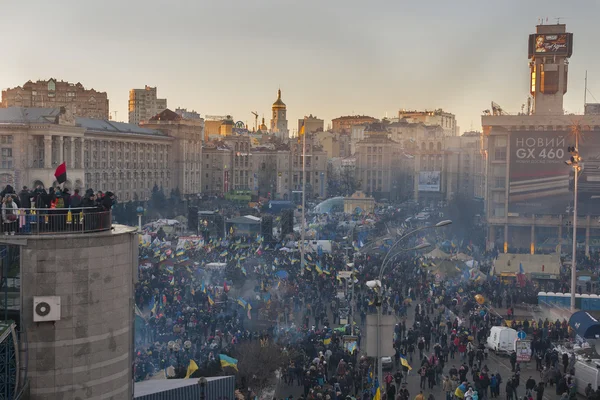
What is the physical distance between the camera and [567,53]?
62.6m

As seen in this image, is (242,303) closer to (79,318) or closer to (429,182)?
(79,318)

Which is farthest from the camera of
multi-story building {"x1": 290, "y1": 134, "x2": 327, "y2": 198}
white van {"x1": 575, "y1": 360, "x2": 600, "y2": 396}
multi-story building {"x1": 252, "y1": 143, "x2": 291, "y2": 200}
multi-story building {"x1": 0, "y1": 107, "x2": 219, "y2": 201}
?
multi-story building {"x1": 252, "y1": 143, "x2": 291, "y2": 200}

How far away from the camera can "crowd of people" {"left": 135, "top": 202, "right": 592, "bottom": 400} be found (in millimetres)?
22266

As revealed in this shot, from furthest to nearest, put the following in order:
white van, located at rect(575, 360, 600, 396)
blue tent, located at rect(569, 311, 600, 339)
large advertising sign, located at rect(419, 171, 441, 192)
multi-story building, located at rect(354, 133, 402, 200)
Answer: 1. multi-story building, located at rect(354, 133, 402, 200)
2. large advertising sign, located at rect(419, 171, 441, 192)
3. blue tent, located at rect(569, 311, 600, 339)
4. white van, located at rect(575, 360, 600, 396)

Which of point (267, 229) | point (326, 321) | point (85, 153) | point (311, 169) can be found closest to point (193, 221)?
point (267, 229)

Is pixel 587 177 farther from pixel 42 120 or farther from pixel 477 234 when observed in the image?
pixel 42 120

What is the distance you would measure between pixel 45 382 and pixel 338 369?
12425 millimetres

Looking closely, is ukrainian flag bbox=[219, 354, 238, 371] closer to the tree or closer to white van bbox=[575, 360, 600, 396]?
the tree

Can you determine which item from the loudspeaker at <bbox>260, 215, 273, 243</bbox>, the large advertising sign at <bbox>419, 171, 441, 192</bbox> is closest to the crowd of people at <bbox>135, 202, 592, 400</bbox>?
the loudspeaker at <bbox>260, 215, 273, 243</bbox>

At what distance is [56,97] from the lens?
14788cm

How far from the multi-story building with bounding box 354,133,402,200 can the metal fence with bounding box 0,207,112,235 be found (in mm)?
117760

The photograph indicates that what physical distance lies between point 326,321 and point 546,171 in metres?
33.5

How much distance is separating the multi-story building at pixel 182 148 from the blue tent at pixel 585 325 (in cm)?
8814

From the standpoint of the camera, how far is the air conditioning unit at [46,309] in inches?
449
